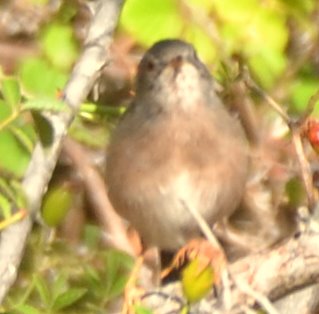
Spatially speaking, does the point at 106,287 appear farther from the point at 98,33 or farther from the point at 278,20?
the point at 278,20

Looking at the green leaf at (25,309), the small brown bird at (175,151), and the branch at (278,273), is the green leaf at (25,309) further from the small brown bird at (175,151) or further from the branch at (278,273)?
the small brown bird at (175,151)

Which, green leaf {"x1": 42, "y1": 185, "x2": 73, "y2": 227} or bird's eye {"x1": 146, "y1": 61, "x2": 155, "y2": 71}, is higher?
green leaf {"x1": 42, "y1": 185, "x2": 73, "y2": 227}

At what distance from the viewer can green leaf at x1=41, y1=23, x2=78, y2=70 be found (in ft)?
10.7

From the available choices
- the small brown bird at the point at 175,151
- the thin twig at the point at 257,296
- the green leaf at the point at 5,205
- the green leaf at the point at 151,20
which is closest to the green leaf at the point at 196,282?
the thin twig at the point at 257,296

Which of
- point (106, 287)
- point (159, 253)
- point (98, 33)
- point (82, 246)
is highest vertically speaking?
point (98, 33)

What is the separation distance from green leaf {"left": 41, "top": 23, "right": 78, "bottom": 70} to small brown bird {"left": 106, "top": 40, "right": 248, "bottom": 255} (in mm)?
174

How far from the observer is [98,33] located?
2797 mm

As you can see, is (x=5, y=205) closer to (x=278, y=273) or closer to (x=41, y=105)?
(x=41, y=105)

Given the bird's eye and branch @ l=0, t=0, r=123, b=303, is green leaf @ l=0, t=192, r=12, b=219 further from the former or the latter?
the bird's eye

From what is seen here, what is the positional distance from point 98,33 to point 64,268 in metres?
0.49

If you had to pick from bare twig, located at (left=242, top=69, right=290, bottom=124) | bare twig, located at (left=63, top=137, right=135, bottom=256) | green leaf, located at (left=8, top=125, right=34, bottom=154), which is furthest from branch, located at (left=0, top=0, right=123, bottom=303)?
bare twig, located at (left=63, top=137, right=135, bottom=256)

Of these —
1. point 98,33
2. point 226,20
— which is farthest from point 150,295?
point 226,20

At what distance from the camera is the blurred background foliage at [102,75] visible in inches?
109

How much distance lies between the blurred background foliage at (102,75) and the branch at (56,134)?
0.04 metres
